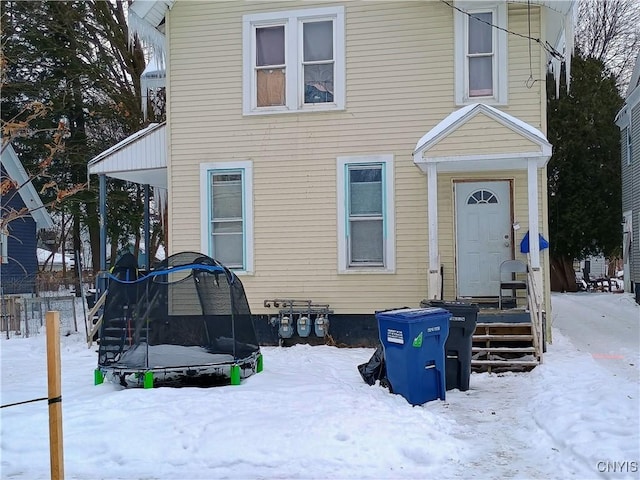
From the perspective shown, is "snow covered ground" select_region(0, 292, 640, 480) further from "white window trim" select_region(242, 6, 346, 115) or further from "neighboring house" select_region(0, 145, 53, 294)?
"neighboring house" select_region(0, 145, 53, 294)

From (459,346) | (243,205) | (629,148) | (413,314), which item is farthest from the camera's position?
(629,148)

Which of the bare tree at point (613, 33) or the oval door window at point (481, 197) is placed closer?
the oval door window at point (481, 197)

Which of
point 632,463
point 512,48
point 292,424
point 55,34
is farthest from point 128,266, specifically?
point 55,34

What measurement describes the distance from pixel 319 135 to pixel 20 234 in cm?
1363

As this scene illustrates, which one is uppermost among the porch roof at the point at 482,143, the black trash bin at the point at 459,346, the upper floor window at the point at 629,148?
the upper floor window at the point at 629,148

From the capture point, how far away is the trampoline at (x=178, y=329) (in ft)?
24.4

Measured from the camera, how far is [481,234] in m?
10.4

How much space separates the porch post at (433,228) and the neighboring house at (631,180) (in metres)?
11.4

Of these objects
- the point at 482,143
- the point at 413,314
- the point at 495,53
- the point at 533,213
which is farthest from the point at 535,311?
the point at 495,53

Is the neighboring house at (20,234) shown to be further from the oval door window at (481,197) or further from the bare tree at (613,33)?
the bare tree at (613,33)

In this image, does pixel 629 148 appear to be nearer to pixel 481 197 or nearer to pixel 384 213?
pixel 481 197

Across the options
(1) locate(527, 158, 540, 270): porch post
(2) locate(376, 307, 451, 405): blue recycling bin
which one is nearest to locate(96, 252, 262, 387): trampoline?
(2) locate(376, 307, 451, 405): blue recycling bin

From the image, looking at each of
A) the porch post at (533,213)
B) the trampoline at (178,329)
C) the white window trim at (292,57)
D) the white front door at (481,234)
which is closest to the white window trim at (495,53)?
the white front door at (481,234)

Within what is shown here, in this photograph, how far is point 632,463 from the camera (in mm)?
4465
